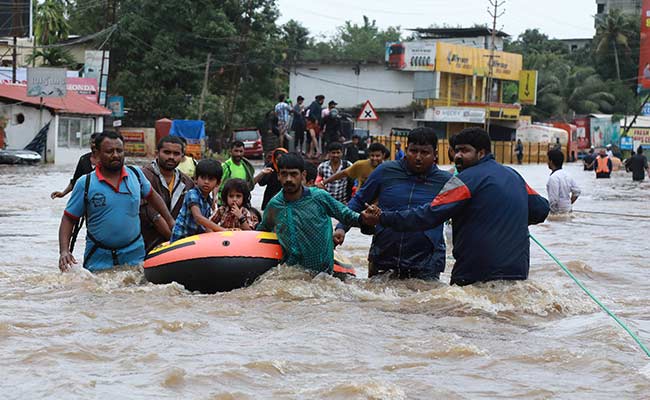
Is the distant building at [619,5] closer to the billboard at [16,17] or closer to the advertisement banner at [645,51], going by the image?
the advertisement banner at [645,51]

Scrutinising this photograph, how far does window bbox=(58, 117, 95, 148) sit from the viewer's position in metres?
43.3

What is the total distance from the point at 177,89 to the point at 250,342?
49.3 meters

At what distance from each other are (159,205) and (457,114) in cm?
5761

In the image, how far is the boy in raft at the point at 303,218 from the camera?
788 cm

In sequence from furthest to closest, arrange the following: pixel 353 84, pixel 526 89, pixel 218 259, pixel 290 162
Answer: pixel 526 89
pixel 353 84
pixel 218 259
pixel 290 162

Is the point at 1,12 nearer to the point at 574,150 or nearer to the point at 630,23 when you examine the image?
the point at 574,150

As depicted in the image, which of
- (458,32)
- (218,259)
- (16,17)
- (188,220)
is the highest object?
(458,32)

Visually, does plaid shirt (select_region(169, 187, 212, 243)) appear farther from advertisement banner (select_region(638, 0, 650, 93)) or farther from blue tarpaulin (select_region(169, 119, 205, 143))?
advertisement banner (select_region(638, 0, 650, 93))

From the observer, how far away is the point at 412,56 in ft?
213

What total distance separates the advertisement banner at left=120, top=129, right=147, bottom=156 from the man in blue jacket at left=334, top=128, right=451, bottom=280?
43.6 m

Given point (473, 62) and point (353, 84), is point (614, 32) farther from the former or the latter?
point (353, 84)

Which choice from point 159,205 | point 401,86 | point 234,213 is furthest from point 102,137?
point 401,86

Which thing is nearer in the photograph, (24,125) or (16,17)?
(24,125)

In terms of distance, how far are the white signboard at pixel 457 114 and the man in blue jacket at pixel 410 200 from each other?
57.2 meters
